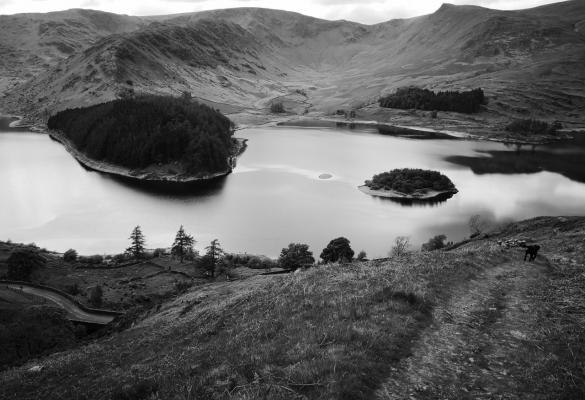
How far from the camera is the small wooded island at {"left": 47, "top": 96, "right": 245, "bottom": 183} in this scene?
154 meters

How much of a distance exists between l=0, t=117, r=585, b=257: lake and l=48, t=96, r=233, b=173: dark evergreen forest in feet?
38.2

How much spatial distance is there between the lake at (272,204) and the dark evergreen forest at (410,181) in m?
6.05

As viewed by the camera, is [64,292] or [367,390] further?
[64,292]

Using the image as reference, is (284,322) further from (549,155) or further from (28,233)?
(549,155)

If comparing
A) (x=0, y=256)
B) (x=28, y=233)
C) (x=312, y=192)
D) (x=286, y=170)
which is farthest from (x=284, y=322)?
(x=286, y=170)

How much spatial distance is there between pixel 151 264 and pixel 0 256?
90.3 ft

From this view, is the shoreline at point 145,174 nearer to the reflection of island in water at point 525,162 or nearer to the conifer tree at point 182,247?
the conifer tree at point 182,247

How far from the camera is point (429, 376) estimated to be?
14.9m

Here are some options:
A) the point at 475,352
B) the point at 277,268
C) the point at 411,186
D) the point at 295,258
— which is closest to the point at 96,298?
the point at 277,268

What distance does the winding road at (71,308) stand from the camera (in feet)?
184

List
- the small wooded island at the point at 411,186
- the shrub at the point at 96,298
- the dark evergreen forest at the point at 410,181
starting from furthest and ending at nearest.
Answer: the dark evergreen forest at the point at 410,181 → the small wooded island at the point at 411,186 → the shrub at the point at 96,298

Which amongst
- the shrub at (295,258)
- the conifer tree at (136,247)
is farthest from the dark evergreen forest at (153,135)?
the shrub at (295,258)

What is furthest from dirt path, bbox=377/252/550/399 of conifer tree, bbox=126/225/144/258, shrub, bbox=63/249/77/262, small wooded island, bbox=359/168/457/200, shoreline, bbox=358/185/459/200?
small wooded island, bbox=359/168/457/200

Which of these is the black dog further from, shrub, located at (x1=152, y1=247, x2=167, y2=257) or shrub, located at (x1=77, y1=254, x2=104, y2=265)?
shrub, located at (x1=77, y1=254, x2=104, y2=265)
